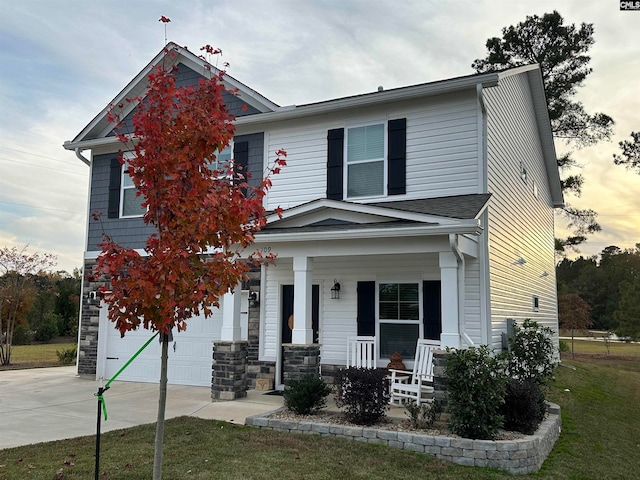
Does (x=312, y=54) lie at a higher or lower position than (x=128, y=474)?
higher

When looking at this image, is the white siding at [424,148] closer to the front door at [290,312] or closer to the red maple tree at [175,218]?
the front door at [290,312]

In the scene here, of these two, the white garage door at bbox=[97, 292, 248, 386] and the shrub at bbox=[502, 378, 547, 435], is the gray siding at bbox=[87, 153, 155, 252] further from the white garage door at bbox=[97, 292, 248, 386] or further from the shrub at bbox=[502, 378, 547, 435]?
the shrub at bbox=[502, 378, 547, 435]

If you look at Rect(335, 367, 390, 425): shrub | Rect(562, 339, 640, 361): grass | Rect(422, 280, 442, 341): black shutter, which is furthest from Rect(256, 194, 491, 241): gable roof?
Rect(562, 339, 640, 361): grass

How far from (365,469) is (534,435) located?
239cm

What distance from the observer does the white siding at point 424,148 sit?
30.7 feet

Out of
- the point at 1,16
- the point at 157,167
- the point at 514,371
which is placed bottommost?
the point at 514,371

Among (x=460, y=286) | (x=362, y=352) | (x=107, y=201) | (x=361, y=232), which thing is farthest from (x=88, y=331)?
(x=460, y=286)

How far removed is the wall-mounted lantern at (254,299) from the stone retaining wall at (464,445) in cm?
393

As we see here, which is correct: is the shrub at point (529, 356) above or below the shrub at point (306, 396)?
above

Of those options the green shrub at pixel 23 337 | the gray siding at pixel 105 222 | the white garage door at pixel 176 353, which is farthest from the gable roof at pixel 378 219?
the green shrub at pixel 23 337

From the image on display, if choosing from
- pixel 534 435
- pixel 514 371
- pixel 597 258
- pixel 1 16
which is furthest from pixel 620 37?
pixel 597 258

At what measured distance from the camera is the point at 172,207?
4.21 metres

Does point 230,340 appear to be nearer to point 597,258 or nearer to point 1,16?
point 1,16

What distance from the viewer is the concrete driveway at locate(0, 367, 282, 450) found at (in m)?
7.16
